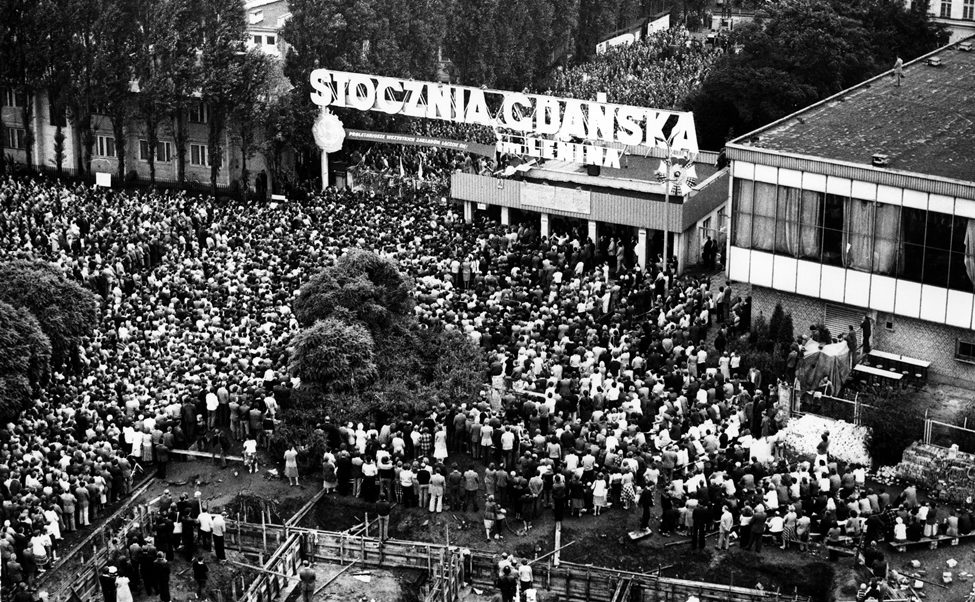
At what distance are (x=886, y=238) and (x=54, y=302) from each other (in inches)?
1102

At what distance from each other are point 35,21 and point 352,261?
31.8m

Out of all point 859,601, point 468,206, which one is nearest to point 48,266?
point 468,206

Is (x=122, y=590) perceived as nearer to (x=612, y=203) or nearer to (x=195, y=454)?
(x=195, y=454)

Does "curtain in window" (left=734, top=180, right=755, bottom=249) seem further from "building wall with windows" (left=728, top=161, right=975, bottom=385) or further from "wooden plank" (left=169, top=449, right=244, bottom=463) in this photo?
"wooden plank" (left=169, top=449, right=244, bottom=463)

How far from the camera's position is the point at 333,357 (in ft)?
→ 194

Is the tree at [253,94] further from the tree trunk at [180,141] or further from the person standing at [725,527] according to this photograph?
the person standing at [725,527]

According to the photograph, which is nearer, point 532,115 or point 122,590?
point 122,590

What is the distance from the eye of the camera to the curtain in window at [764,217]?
2518 inches

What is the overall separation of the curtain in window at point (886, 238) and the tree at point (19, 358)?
27404mm

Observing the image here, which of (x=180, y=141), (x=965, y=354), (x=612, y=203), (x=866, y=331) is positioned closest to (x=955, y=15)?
(x=612, y=203)

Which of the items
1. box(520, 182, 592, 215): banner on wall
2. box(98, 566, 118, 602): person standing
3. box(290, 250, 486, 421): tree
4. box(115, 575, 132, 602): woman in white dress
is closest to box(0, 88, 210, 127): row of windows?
box(520, 182, 592, 215): banner on wall

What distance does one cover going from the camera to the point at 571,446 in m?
54.9

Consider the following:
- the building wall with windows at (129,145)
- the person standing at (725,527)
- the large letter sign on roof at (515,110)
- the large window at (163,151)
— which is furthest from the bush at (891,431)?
the large window at (163,151)

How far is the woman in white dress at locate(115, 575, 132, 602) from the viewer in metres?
49.1
